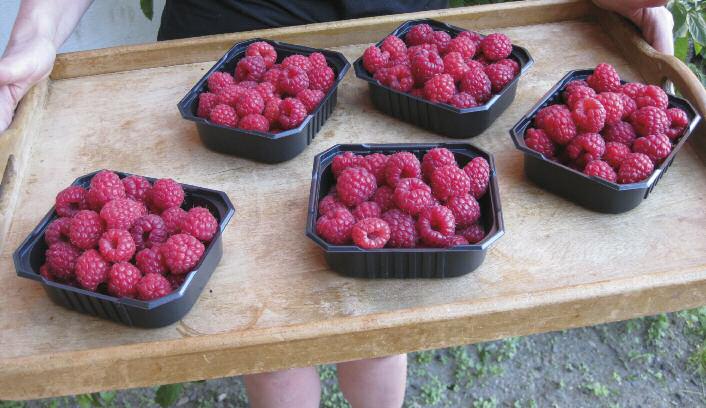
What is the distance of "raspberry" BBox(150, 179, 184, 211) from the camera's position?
42.2 inches

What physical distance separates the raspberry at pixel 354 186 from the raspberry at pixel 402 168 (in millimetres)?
30

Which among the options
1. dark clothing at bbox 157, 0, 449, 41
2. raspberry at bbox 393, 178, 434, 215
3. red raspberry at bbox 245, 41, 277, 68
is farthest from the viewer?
dark clothing at bbox 157, 0, 449, 41

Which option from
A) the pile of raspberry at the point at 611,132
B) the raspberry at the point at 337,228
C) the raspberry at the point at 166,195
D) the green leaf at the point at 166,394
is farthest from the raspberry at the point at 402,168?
the green leaf at the point at 166,394

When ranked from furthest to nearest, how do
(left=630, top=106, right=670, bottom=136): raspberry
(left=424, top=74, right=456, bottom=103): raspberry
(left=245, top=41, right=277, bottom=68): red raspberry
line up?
(left=245, top=41, right=277, bottom=68): red raspberry
(left=424, top=74, right=456, bottom=103): raspberry
(left=630, top=106, right=670, bottom=136): raspberry

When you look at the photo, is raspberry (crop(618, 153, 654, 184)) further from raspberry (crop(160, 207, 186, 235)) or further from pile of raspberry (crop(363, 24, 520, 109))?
raspberry (crop(160, 207, 186, 235))

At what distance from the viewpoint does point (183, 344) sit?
0.92 meters

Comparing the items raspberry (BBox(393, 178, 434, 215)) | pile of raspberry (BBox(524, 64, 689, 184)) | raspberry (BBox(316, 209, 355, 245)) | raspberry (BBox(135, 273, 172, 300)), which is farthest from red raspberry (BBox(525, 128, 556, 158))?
raspberry (BBox(135, 273, 172, 300))

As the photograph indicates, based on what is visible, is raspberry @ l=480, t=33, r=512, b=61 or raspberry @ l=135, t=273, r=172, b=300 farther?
raspberry @ l=480, t=33, r=512, b=61

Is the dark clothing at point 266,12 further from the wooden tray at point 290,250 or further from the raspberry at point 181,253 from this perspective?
the raspberry at point 181,253

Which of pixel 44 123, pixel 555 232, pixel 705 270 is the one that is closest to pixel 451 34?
pixel 555 232

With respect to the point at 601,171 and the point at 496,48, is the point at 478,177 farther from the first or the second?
the point at 496,48

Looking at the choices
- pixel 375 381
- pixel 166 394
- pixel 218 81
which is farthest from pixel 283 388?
pixel 218 81

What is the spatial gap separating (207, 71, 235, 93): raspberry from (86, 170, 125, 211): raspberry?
0.32 metres

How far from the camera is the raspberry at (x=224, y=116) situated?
1250 millimetres
